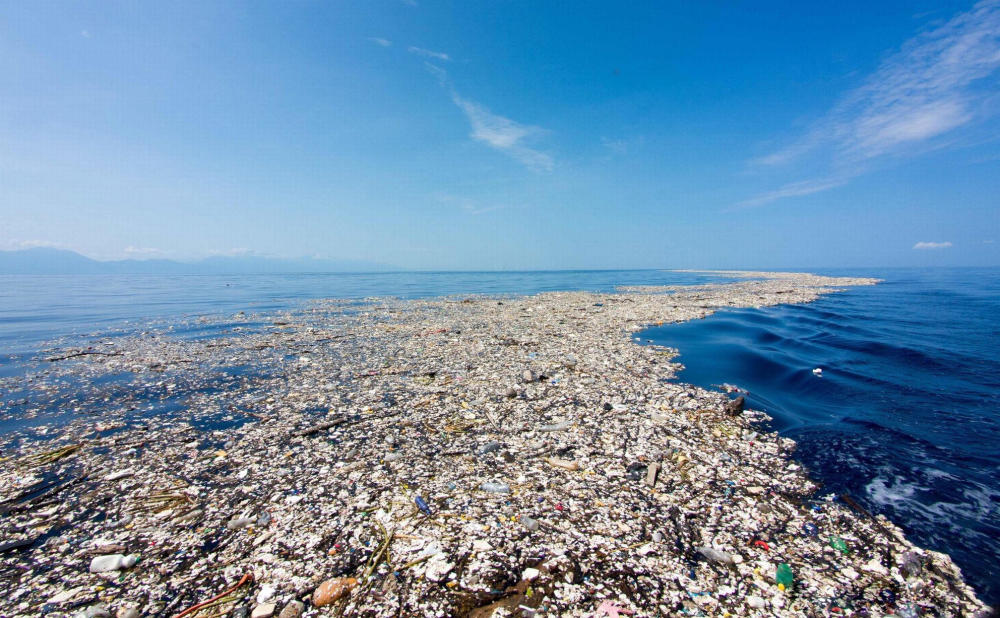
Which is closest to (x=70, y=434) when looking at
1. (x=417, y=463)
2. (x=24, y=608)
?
(x=24, y=608)

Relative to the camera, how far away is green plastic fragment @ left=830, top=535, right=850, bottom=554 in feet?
13.6

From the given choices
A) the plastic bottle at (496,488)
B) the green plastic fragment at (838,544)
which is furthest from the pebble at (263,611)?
the green plastic fragment at (838,544)

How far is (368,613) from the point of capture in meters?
3.36

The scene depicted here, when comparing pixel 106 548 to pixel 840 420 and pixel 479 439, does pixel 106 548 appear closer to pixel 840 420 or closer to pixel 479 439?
pixel 479 439

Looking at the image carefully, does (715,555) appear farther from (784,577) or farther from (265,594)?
(265,594)

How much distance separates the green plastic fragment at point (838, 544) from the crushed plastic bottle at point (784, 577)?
0.81 m

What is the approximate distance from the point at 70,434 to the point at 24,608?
16.8 ft

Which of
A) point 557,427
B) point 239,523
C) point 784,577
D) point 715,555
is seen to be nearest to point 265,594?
point 239,523

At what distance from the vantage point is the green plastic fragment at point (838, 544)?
413cm

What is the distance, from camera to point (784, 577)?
147 inches

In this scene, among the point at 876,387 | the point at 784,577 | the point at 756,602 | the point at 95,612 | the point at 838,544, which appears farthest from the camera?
the point at 876,387

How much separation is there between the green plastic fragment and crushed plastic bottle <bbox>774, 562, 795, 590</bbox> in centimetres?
81

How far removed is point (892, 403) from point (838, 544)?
7074mm

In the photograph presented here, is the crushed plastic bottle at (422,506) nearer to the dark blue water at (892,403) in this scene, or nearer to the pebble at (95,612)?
the pebble at (95,612)
